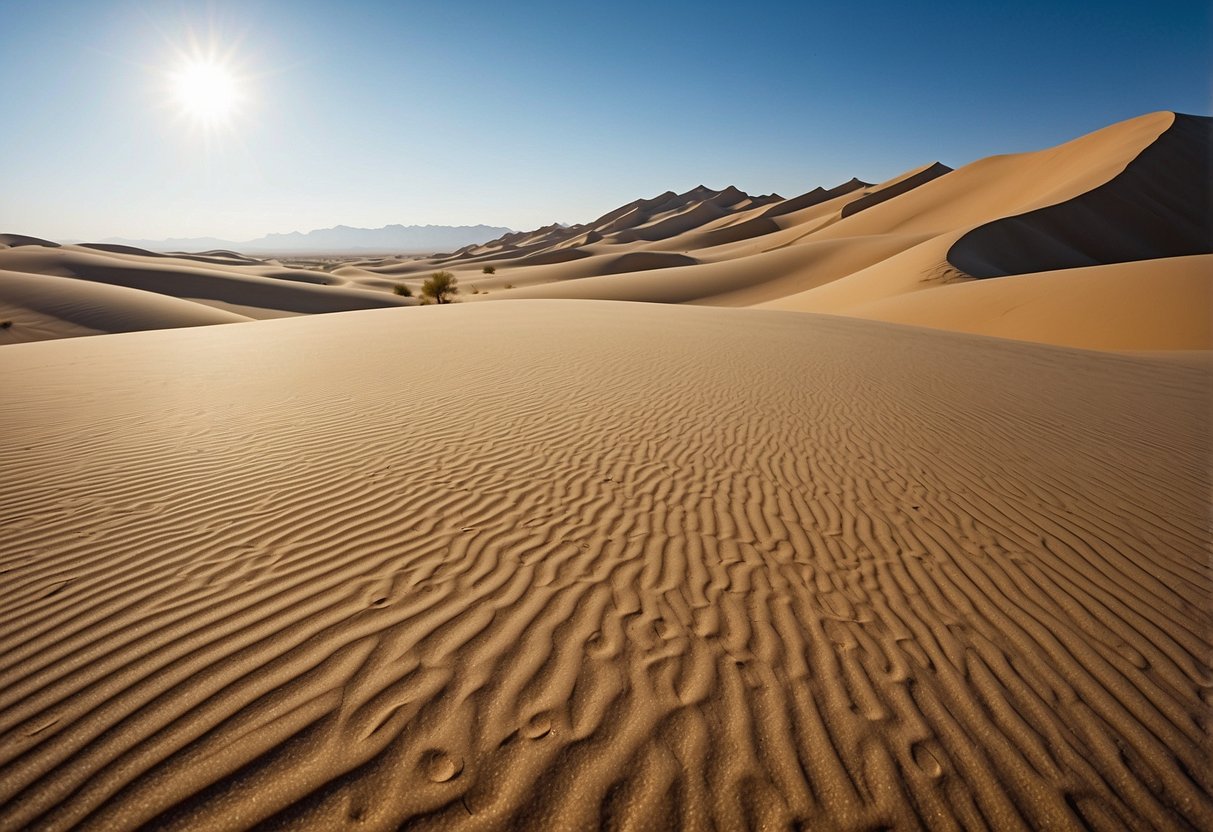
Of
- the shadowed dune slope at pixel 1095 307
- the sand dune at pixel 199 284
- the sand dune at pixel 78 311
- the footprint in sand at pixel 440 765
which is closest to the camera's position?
the footprint in sand at pixel 440 765

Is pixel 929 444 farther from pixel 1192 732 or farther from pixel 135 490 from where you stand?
pixel 135 490

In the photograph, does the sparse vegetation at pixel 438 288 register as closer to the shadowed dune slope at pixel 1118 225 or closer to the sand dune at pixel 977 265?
the sand dune at pixel 977 265

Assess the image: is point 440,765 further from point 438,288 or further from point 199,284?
point 199,284

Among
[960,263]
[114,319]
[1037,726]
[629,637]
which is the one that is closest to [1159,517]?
[1037,726]

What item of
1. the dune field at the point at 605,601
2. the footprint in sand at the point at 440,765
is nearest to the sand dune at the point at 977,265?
the dune field at the point at 605,601

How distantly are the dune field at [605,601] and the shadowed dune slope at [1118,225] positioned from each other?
1920cm

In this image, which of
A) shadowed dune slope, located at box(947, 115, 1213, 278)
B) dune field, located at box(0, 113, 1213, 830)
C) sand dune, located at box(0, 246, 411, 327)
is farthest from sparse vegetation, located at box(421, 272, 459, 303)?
shadowed dune slope, located at box(947, 115, 1213, 278)

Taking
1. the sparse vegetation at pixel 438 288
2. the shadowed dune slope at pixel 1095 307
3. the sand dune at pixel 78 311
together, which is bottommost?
the shadowed dune slope at pixel 1095 307

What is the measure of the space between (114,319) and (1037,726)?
96.7 feet

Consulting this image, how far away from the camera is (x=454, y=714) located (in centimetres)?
232

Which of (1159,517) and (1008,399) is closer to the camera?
(1159,517)

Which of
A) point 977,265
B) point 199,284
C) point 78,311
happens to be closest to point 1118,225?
point 977,265

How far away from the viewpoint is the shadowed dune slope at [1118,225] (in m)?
24.5

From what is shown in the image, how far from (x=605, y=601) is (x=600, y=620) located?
0.59 ft
